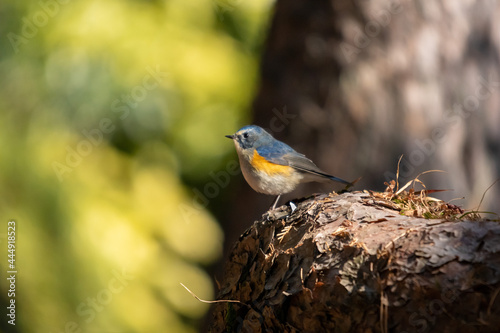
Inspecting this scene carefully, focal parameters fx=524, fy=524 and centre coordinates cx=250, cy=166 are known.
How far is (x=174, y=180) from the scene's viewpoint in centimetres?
615

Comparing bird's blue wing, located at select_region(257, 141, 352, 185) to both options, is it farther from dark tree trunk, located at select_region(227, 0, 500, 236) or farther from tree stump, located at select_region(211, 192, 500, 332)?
dark tree trunk, located at select_region(227, 0, 500, 236)

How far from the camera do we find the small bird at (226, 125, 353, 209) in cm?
362

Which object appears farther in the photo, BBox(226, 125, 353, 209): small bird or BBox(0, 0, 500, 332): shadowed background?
BBox(0, 0, 500, 332): shadowed background

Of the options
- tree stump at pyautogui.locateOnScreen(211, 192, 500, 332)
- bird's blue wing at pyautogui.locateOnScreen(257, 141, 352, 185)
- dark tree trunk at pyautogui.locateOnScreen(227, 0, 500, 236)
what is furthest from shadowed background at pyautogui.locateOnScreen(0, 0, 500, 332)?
tree stump at pyautogui.locateOnScreen(211, 192, 500, 332)

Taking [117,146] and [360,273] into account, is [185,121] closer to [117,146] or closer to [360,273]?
[117,146]

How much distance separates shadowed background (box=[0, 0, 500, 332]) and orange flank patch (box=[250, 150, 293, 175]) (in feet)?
4.11

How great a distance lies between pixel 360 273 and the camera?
205 cm

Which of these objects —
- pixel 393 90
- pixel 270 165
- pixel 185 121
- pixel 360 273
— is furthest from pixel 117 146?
pixel 360 273

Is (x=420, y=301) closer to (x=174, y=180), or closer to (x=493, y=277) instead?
(x=493, y=277)

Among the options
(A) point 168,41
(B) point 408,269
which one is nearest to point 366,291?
(B) point 408,269

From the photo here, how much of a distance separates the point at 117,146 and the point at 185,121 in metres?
0.83

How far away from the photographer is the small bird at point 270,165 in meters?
3.62

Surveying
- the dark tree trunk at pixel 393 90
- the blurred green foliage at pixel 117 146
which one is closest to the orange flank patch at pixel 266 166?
the dark tree trunk at pixel 393 90

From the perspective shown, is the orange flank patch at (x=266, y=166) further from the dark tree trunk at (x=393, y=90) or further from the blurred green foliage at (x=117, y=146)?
the blurred green foliage at (x=117, y=146)
